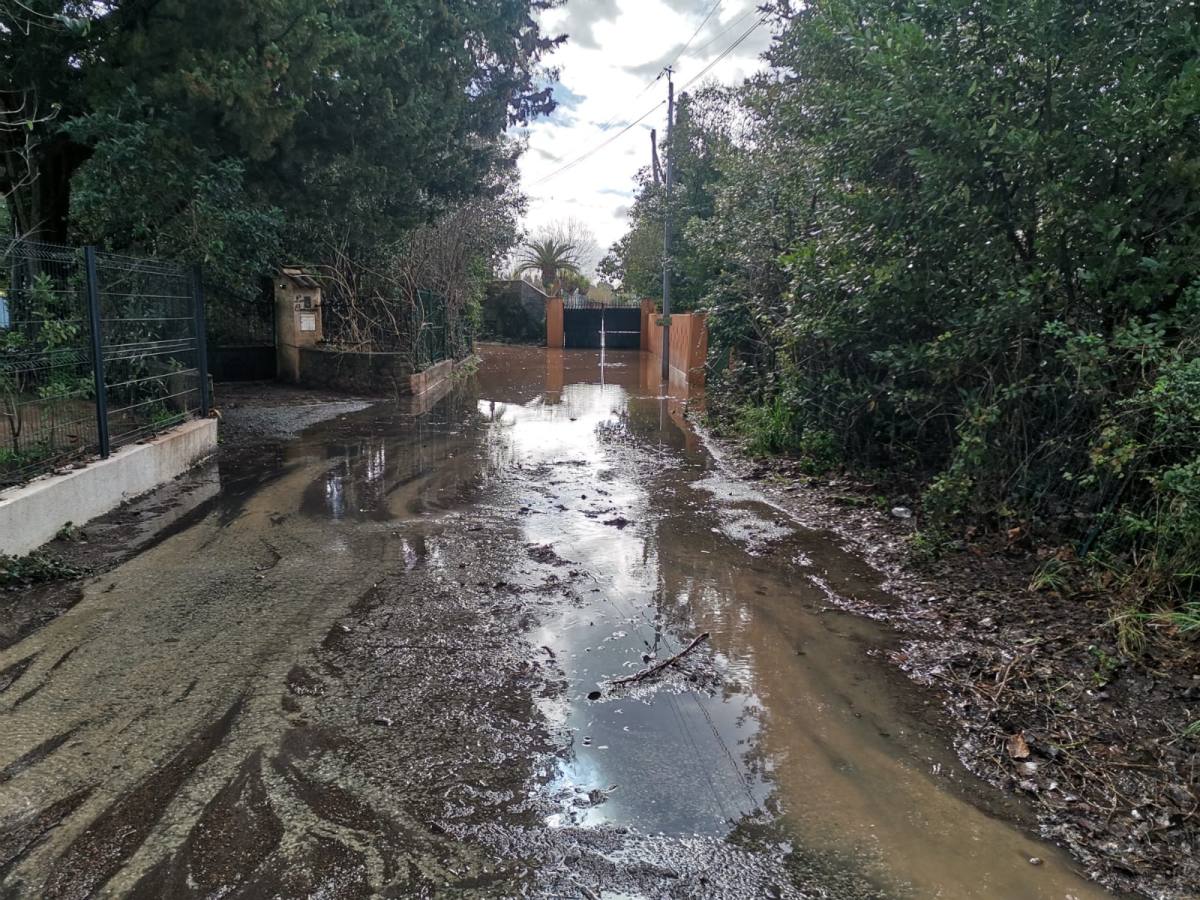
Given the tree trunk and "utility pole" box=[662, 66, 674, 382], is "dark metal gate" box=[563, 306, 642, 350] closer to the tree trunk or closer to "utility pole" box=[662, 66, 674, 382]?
"utility pole" box=[662, 66, 674, 382]

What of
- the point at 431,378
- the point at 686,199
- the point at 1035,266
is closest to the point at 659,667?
the point at 1035,266

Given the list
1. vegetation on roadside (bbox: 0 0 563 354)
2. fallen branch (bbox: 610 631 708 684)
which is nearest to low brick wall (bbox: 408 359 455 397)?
vegetation on roadside (bbox: 0 0 563 354)

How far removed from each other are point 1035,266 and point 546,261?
3354 cm

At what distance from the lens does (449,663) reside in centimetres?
398

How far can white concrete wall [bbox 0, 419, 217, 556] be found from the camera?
5.12 m

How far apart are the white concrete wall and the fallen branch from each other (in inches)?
158

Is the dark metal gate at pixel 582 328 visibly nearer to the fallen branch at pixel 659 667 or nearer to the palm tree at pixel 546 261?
the palm tree at pixel 546 261

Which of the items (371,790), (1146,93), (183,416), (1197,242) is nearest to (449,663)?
(371,790)

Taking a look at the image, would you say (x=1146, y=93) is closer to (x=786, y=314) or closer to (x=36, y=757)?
(x=786, y=314)

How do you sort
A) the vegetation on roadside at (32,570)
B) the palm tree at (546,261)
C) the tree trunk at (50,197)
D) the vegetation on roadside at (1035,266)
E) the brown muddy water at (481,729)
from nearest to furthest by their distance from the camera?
1. the brown muddy water at (481,729)
2. the vegetation on roadside at (1035,266)
3. the vegetation on roadside at (32,570)
4. the tree trunk at (50,197)
5. the palm tree at (546,261)

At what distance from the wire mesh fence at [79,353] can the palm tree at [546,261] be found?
3002 centimetres

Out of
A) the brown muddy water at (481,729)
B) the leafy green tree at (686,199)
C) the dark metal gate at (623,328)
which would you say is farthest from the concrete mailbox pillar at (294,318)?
the dark metal gate at (623,328)

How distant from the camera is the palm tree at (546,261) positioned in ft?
123

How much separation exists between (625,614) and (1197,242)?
386 cm
